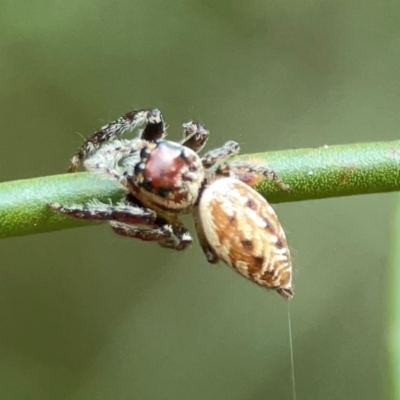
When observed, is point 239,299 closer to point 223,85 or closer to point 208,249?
point 223,85

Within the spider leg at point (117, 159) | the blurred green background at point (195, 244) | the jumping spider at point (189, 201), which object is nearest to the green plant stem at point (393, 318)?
the jumping spider at point (189, 201)

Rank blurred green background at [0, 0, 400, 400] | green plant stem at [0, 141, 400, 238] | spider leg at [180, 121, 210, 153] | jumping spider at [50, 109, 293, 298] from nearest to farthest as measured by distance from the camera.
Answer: green plant stem at [0, 141, 400, 238], jumping spider at [50, 109, 293, 298], spider leg at [180, 121, 210, 153], blurred green background at [0, 0, 400, 400]

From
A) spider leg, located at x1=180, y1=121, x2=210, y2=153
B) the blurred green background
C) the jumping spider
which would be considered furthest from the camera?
the blurred green background

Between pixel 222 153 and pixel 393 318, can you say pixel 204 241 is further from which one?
pixel 393 318

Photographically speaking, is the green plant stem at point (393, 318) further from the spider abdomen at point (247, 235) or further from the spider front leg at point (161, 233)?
the spider front leg at point (161, 233)

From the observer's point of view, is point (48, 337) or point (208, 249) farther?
point (48, 337)

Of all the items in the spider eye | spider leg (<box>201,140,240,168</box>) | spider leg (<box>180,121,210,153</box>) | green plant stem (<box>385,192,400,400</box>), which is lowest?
green plant stem (<box>385,192,400,400</box>)

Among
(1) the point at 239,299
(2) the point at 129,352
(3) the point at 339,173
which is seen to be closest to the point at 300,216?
(1) the point at 239,299

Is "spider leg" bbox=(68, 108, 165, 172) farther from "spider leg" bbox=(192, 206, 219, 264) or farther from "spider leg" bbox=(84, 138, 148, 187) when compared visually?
"spider leg" bbox=(192, 206, 219, 264)

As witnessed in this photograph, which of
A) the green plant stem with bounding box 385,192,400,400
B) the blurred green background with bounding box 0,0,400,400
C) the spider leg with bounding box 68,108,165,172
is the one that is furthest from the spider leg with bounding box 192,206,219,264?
the blurred green background with bounding box 0,0,400,400
